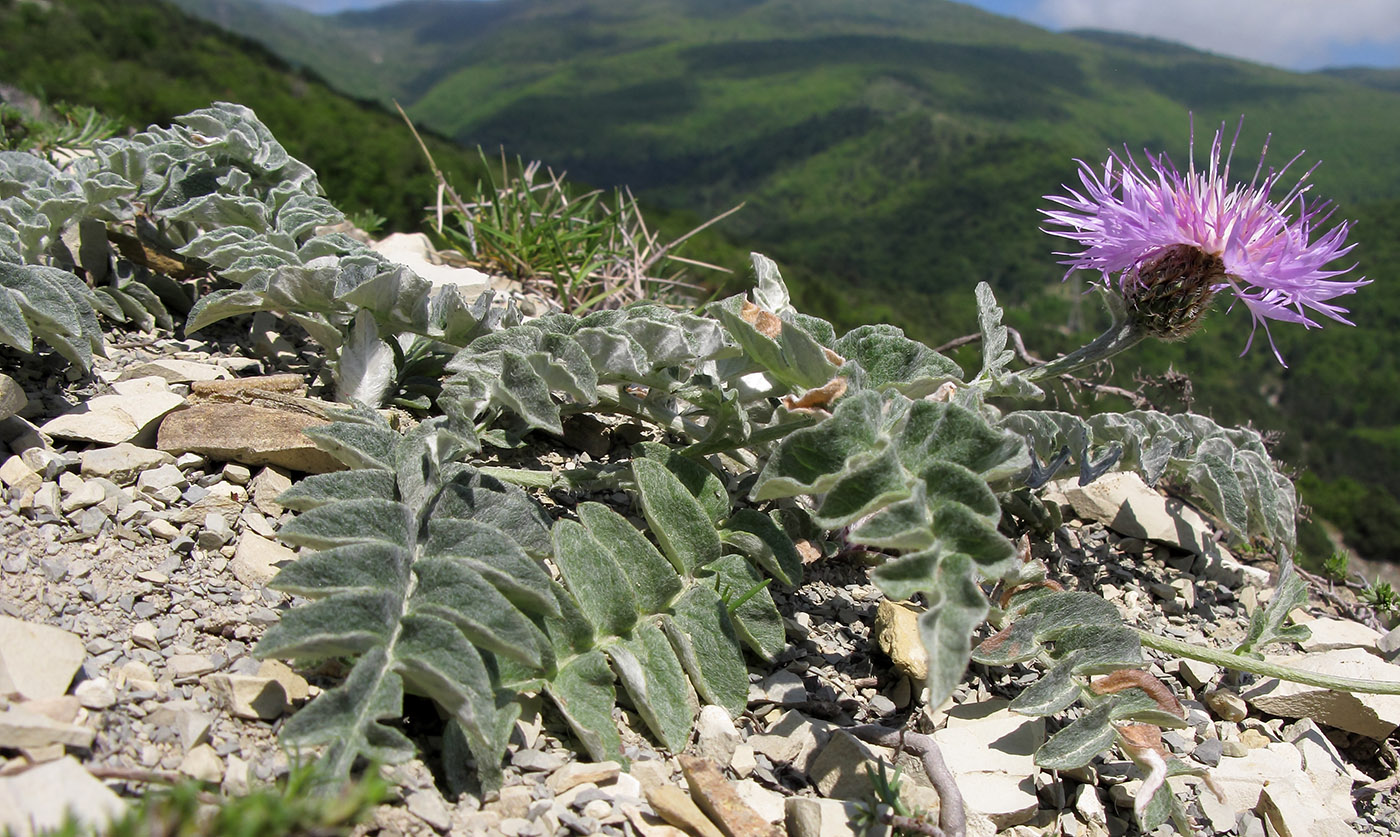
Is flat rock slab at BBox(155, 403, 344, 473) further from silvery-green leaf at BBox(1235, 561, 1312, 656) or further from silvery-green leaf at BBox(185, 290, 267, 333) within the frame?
silvery-green leaf at BBox(1235, 561, 1312, 656)

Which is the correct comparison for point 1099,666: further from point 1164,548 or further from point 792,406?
point 1164,548

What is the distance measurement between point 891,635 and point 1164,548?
1374mm

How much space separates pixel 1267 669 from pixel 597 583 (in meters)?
1.51

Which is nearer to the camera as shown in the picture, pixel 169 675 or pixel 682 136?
pixel 169 675

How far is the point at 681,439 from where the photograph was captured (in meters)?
2.64

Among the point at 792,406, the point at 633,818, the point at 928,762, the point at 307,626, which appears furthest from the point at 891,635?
the point at 307,626

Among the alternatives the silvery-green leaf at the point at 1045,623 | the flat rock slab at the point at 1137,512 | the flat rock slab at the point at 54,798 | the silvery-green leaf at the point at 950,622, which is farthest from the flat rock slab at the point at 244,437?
the flat rock slab at the point at 1137,512

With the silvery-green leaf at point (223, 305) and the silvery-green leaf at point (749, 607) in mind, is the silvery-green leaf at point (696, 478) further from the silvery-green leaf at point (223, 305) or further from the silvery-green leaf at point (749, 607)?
the silvery-green leaf at point (223, 305)

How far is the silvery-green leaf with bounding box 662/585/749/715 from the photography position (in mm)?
1759

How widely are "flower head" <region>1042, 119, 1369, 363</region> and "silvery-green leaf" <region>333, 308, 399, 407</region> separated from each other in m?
1.79

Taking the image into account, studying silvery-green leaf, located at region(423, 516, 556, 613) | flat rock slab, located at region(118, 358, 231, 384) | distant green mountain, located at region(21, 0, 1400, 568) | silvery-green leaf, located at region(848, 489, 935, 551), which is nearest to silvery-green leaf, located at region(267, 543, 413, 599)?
silvery-green leaf, located at region(423, 516, 556, 613)

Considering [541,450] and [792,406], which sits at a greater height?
[792,406]

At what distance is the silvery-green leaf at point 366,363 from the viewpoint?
2254 mm

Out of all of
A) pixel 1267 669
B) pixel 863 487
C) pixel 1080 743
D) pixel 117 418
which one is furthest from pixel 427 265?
pixel 1267 669
